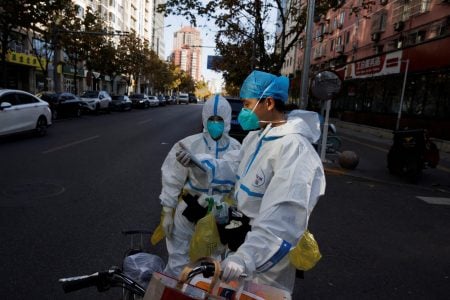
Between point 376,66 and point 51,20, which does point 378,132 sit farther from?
point 51,20

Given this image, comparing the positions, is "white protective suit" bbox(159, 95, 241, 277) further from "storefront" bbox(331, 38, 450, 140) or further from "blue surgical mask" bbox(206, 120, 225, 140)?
"storefront" bbox(331, 38, 450, 140)

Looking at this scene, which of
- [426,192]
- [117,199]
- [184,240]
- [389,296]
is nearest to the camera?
[184,240]

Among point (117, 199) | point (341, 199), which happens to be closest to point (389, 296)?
point (341, 199)

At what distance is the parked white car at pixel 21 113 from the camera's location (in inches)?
437

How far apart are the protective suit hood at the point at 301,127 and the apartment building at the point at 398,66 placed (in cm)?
1046

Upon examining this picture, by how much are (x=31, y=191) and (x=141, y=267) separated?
494 cm

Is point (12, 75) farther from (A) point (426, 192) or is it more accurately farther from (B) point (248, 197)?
(B) point (248, 197)

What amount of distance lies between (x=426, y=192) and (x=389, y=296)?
564 cm

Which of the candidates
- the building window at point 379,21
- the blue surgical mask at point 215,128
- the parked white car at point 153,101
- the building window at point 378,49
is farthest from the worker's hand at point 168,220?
the parked white car at point 153,101

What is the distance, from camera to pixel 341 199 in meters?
7.00

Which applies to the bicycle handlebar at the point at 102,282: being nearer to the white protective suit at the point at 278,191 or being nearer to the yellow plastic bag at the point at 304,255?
the white protective suit at the point at 278,191

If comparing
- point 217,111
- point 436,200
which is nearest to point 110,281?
point 217,111

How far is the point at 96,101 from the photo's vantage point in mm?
26734

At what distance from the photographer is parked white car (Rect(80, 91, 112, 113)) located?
2594cm
